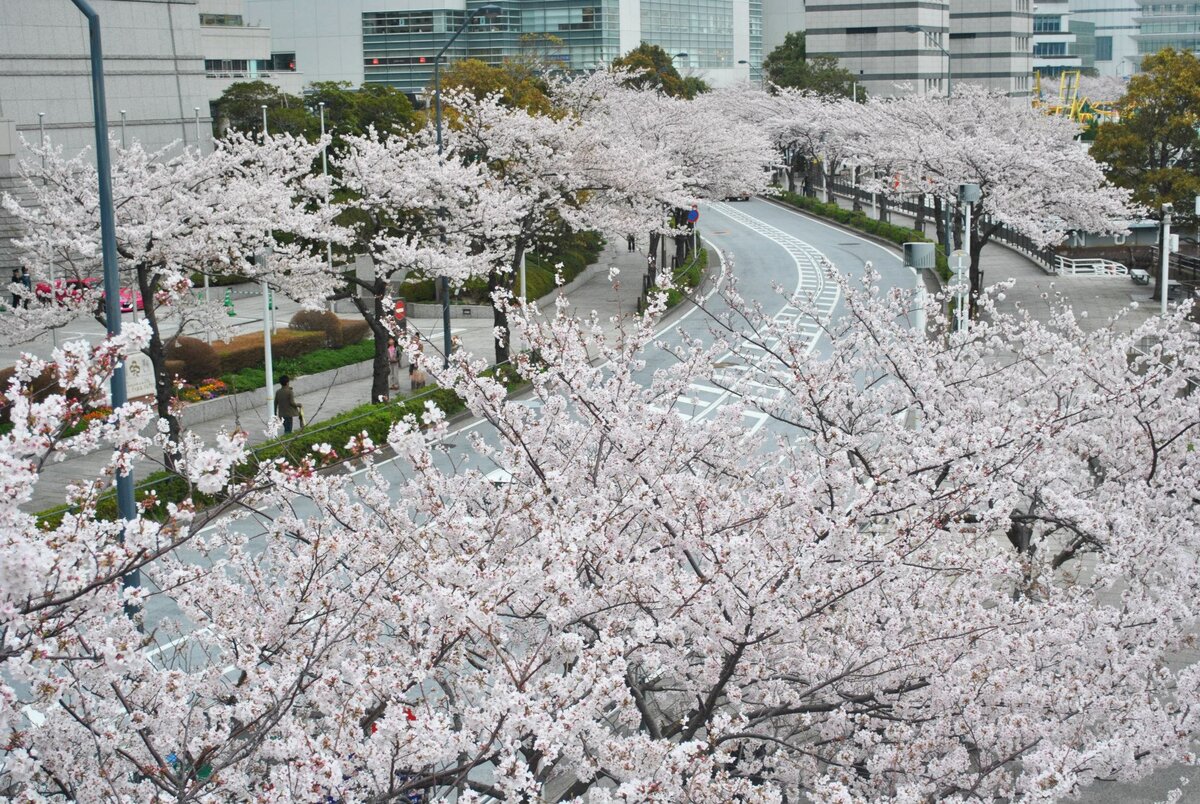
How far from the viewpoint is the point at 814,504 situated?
31.2ft

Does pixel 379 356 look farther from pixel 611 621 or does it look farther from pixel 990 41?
pixel 990 41

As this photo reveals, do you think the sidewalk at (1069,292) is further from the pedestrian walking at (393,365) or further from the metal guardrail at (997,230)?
the pedestrian walking at (393,365)

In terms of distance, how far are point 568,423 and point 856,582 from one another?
10.9 ft

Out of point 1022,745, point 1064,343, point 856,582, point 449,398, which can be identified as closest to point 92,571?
point 856,582

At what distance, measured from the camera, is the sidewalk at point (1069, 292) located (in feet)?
123

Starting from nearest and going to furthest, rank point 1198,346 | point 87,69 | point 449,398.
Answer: point 1198,346 → point 449,398 → point 87,69

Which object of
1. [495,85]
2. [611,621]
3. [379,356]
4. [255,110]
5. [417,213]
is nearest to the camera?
[611,621]

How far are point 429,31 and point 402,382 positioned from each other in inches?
3081

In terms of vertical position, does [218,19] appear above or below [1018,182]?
above

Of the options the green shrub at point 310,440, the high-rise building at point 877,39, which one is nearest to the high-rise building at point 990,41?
the high-rise building at point 877,39

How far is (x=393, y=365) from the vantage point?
31.6 m

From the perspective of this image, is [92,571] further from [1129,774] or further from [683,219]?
[683,219]

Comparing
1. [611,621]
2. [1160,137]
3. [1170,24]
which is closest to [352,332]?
[1160,137]

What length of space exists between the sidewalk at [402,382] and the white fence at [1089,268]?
15.9m
